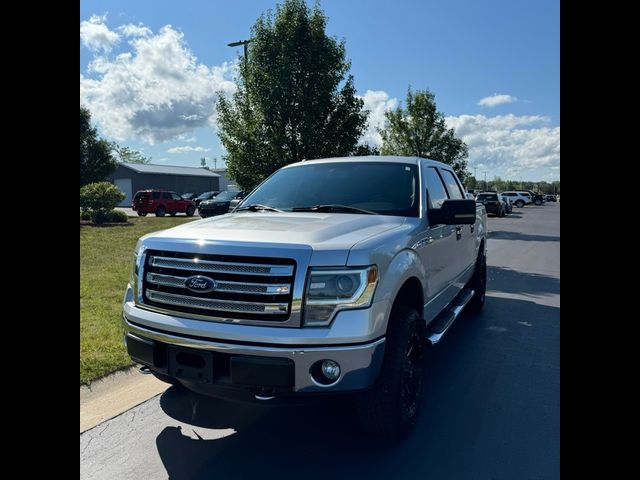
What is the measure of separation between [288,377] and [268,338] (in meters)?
0.23

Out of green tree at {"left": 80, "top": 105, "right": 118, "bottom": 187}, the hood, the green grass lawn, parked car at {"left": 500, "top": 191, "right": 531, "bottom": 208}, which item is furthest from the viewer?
parked car at {"left": 500, "top": 191, "right": 531, "bottom": 208}

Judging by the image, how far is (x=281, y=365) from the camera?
8.43 feet

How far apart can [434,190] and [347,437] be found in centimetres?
230

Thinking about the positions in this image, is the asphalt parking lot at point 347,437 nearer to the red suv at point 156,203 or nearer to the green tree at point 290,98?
the green tree at point 290,98

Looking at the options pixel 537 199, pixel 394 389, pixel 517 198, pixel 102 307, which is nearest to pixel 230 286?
pixel 394 389

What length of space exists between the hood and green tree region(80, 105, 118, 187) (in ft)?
126

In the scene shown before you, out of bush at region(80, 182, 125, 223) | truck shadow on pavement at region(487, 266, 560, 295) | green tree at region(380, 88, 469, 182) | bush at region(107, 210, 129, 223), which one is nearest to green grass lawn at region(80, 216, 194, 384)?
truck shadow on pavement at region(487, 266, 560, 295)

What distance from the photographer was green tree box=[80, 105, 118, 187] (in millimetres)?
37688

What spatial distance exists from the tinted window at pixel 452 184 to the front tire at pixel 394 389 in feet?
7.83

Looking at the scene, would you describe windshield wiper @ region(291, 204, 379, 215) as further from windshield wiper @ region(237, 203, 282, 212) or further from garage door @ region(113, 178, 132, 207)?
garage door @ region(113, 178, 132, 207)

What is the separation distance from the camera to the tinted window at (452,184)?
17.1 ft

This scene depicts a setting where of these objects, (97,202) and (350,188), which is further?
(97,202)

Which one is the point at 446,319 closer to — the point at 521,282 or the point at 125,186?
the point at 521,282
